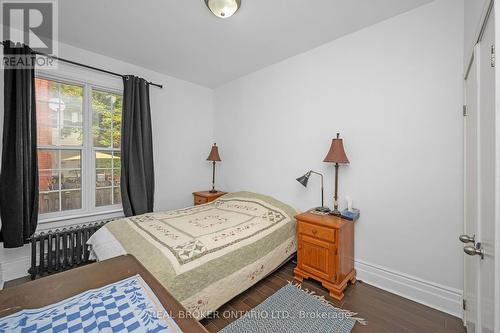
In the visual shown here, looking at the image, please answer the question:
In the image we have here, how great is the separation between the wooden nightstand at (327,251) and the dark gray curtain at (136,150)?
218 cm

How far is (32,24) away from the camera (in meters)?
2.11

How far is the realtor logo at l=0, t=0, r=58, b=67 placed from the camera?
190 centimetres

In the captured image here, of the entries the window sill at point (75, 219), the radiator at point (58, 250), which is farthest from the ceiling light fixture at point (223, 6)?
the window sill at point (75, 219)

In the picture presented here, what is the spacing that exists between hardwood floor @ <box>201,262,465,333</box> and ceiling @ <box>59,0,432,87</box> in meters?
2.62

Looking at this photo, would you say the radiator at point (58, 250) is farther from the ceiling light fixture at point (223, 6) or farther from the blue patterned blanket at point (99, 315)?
Answer: the ceiling light fixture at point (223, 6)

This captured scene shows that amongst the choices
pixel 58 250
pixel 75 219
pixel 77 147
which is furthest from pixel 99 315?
pixel 77 147

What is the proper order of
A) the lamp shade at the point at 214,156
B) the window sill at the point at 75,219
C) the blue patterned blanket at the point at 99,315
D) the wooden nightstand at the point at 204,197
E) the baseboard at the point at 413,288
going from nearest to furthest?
the blue patterned blanket at the point at 99,315 → the baseboard at the point at 413,288 → the window sill at the point at 75,219 → the wooden nightstand at the point at 204,197 → the lamp shade at the point at 214,156

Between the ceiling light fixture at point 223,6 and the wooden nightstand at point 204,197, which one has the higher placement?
the ceiling light fixture at point 223,6

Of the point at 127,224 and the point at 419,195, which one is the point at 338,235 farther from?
the point at 127,224

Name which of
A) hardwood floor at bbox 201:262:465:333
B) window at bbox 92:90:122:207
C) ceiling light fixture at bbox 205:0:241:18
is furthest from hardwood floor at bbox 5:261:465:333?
ceiling light fixture at bbox 205:0:241:18

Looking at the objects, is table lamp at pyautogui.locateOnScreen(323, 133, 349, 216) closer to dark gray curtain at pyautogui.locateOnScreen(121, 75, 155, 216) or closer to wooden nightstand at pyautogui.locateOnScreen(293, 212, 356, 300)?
wooden nightstand at pyautogui.locateOnScreen(293, 212, 356, 300)

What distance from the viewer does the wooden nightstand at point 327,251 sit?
1.88m

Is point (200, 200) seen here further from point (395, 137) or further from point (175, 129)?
point (395, 137)

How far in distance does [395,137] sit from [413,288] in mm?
1370
